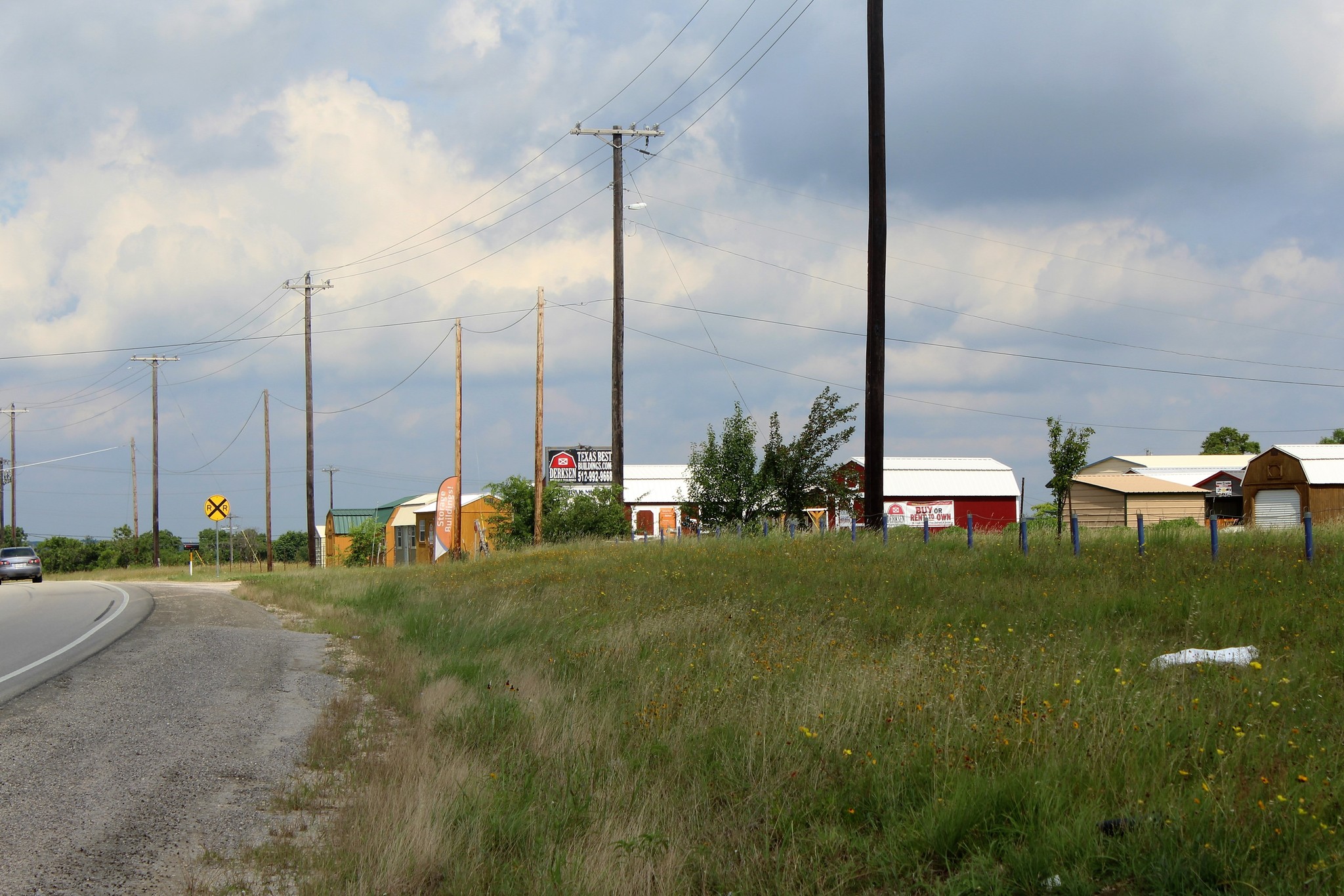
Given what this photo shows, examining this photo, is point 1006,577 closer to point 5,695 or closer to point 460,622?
point 460,622

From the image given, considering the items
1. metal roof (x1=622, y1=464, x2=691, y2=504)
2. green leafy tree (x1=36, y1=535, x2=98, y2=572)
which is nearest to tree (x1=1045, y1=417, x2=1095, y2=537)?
metal roof (x1=622, y1=464, x2=691, y2=504)

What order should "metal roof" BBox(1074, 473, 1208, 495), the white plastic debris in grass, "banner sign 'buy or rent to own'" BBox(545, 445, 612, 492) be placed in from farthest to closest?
"banner sign 'buy or rent to own'" BBox(545, 445, 612, 492) < "metal roof" BBox(1074, 473, 1208, 495) < the white plastic debris in grass

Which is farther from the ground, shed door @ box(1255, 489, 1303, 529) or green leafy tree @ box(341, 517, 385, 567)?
shed door @ box(1255, 489, 1303, 529)

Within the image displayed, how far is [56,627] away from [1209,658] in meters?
18.1

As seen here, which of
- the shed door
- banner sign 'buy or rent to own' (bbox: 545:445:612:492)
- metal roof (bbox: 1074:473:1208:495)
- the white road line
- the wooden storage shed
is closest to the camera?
the white road line

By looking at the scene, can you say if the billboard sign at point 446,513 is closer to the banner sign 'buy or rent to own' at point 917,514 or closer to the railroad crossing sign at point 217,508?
the railroad crossing sign at point 217,508

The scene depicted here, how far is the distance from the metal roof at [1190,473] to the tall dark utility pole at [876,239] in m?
53.5

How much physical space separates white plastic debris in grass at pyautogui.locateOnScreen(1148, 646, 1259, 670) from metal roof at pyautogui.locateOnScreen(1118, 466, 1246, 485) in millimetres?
62692

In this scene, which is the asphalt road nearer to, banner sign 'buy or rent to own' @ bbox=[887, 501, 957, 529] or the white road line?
the white road line

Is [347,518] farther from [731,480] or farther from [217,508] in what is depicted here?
[731,480]

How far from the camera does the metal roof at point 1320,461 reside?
39.8m

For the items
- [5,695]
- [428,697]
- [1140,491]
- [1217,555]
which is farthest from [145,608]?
[1140,491]

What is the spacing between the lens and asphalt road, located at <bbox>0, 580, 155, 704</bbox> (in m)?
12.3

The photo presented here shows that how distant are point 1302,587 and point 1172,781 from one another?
7.65m
